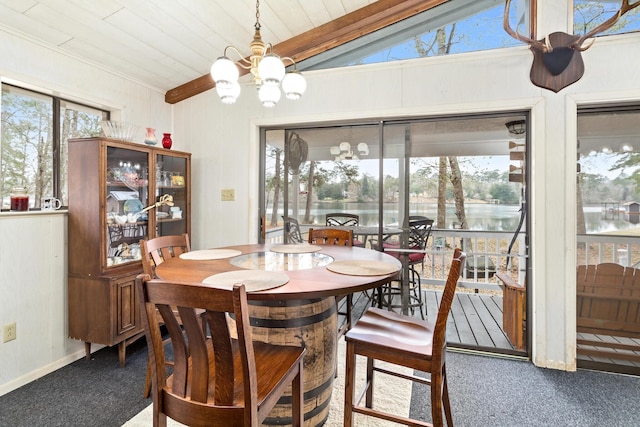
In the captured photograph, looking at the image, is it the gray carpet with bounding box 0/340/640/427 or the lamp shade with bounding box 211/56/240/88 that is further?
the gray carpet with bounding box 0/340/640/427

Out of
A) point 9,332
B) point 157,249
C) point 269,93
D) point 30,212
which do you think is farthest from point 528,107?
point 9,332

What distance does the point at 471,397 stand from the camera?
2.09m

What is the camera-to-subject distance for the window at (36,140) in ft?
7.27

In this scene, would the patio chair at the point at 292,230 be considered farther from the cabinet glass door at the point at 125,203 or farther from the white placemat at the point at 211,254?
the cabinet glass door at the point at 125,203

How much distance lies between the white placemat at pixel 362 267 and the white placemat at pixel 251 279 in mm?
289

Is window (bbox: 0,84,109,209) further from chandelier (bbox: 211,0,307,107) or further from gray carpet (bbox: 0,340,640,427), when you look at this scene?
chandelier (bbox: 211,0,307,107)

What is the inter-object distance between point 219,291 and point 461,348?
2.54 m

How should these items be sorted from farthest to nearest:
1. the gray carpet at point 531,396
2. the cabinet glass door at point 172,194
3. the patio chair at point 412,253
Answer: the cabinet glass door at point 172,194 < the patio chair at point 412,253 < the gray carpet at point 531,396

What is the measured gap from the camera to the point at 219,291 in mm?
915

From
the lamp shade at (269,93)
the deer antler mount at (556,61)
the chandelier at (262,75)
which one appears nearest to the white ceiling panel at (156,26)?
the chandelier at (262,75)

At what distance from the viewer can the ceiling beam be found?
2676mm

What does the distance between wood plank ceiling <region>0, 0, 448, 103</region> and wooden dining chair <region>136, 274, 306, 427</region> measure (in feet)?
7.10

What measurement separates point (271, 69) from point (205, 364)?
1.38m

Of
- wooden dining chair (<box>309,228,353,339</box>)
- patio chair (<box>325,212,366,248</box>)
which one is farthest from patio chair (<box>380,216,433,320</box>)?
wooden dining chair (<box>309,228,353,339</box>)
